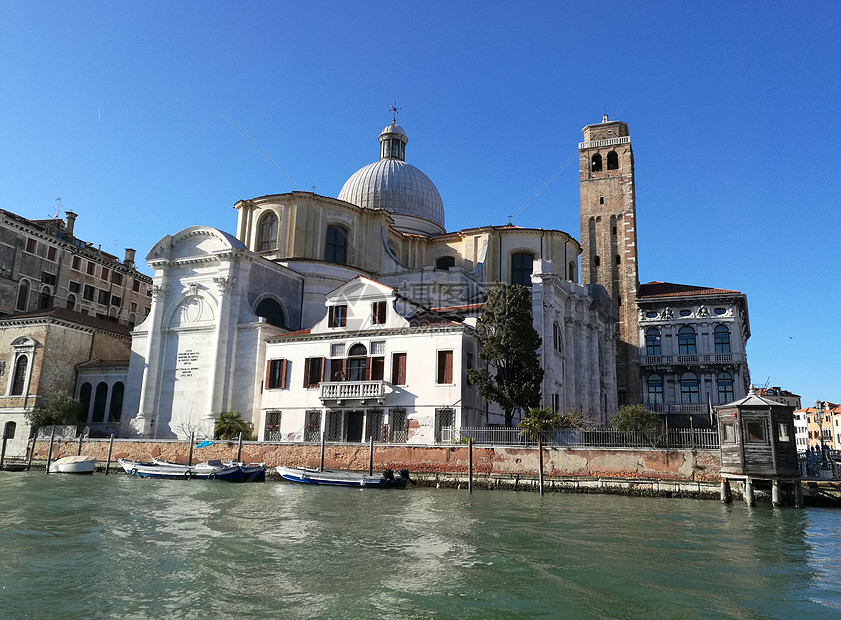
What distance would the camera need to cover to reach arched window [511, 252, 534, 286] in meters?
40.2

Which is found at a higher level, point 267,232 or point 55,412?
point 267,232

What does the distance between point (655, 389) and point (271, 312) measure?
2492 centimetres

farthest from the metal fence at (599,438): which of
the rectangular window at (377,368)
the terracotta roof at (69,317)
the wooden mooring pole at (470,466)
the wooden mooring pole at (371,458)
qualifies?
the terracotta roof at (69,317)

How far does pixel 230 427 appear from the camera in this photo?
96.0 ft

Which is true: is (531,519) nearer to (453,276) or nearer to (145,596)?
(145,596)

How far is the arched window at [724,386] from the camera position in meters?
41.5

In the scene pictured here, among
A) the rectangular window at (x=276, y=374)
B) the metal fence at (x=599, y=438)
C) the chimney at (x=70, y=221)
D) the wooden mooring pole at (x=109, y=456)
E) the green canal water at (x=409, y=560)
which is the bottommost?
the green canal water at (x=409, y=560)

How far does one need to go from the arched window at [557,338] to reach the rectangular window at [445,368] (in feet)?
28.4

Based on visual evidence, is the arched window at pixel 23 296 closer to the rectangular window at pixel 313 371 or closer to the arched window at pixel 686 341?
the rectangular window at pixel 313 371

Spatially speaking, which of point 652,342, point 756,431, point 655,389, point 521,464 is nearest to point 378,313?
point 521,464

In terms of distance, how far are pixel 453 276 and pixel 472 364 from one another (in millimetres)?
9905

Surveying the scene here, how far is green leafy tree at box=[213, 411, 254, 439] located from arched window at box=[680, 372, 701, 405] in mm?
27223

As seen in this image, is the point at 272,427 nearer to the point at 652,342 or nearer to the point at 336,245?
the point at 336,245

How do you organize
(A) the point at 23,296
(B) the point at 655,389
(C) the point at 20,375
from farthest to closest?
(B) the point at 655,389, (A) the point at 23,296, (C) the point at 20,375
